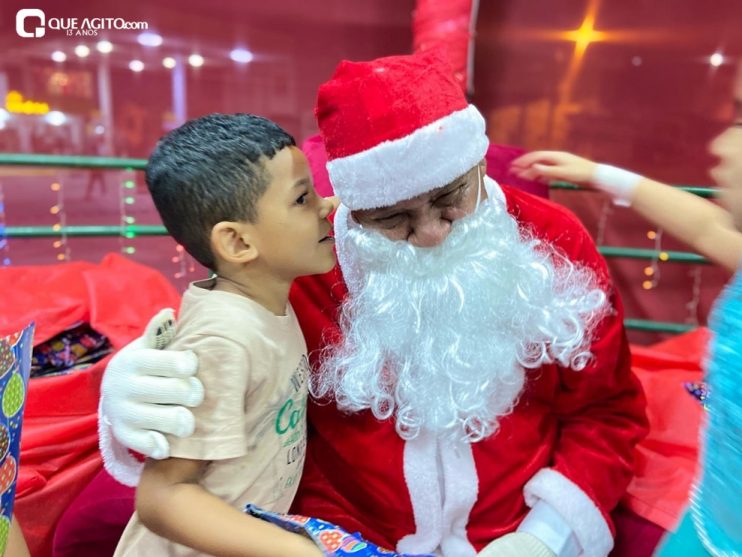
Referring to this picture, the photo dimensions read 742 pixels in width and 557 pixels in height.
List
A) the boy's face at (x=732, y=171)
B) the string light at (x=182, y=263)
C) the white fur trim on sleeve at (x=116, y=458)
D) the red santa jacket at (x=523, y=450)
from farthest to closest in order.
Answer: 1. the string light at (x=182, y=263)
2. the red santa jacket at (x=523, y=450)
3. the white fur trim on sleeve at (x=116, y=458)
4. the boy's face at (x=732, y=171)

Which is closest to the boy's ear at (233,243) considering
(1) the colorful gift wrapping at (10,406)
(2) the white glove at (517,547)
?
(1) the colorful gift wrapping at (10,406)

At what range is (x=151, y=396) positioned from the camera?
75cm

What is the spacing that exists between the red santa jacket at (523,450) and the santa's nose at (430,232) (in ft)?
0.60

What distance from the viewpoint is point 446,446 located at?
99cm

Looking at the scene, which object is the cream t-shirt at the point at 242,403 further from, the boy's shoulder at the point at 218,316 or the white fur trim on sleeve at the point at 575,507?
the white fur trim on sleeve at the point at 575,507

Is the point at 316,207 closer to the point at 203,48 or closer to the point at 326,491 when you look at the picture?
the point at 326,491

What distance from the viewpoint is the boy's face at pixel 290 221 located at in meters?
0.82

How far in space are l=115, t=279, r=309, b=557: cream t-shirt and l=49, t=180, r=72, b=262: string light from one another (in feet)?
6.27

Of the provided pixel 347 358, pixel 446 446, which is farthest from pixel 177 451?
pixel 446 446

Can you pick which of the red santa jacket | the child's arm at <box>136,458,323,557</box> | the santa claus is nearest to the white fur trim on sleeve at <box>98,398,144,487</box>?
the santa claus

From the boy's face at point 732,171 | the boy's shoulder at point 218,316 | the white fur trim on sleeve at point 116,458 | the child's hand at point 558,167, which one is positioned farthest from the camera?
the child's hand at point 558,167

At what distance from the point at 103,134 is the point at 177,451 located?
208 centimetres

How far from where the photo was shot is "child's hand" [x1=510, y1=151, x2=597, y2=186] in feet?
3.70

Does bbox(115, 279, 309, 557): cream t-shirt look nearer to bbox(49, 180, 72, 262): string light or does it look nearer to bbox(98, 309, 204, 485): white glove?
bbox(98, 309, 204, 485): white glove
